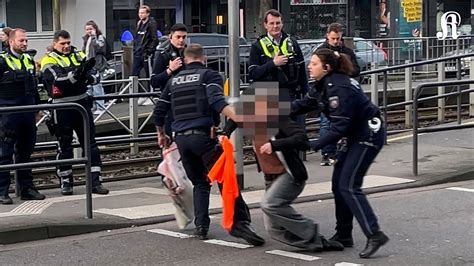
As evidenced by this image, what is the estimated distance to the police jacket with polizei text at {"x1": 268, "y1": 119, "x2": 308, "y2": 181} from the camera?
752 centimetres

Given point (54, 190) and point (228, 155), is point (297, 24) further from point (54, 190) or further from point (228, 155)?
point (228, 155)

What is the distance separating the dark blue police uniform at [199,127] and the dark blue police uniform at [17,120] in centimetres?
247

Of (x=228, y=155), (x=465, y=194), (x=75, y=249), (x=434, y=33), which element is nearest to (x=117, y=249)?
(x=75, y=249)

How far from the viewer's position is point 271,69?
10.7m

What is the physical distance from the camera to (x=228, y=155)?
7.92 m

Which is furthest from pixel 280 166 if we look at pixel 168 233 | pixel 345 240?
pixel 168 233

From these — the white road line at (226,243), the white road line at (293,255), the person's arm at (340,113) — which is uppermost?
the person's arm at (340,113)

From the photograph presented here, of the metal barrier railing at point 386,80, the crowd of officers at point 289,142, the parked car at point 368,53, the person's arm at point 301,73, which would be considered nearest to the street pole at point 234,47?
the crowd of officers at point 289,142

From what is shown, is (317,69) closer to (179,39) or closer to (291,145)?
(291,145)

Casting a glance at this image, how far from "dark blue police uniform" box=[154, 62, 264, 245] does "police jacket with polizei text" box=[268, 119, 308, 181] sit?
656 millimetres

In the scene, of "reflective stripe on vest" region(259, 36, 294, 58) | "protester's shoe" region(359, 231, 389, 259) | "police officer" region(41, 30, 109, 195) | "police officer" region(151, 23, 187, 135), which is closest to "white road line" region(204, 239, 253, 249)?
"protester's shoe" region(359, 231, 389, 259)

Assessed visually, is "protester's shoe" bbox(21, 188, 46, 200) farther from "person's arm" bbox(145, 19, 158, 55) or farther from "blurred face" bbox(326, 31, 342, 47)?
"person's arm" bbox(145, 19, 158, 55)

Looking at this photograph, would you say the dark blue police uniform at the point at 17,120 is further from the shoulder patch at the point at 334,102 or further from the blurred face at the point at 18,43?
the shoulder patch at the point at 334,102

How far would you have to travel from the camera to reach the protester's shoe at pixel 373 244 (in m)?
7.50
